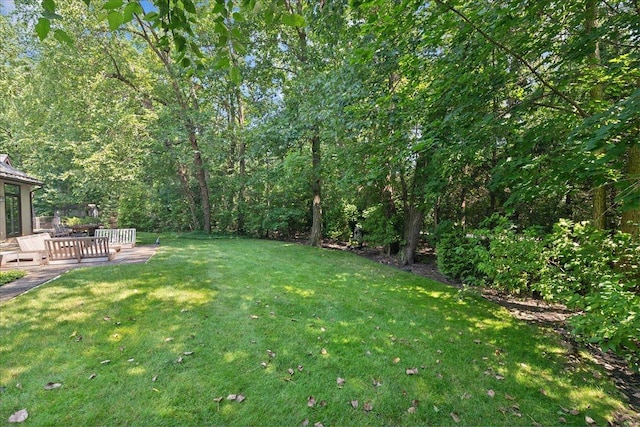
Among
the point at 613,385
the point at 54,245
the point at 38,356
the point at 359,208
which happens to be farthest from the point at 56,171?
the point at 613,385

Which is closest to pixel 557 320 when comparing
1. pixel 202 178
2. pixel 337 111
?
pixel 337 111

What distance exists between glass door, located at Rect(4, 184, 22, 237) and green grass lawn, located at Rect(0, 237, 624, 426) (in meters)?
12.5

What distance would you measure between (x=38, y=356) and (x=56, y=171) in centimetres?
2860

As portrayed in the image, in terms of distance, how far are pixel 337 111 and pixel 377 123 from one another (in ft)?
3.20

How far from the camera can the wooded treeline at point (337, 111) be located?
3.55 meters

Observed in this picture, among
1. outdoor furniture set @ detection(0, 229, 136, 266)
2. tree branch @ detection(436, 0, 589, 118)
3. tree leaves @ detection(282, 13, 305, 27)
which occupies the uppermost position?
tree branch @ detection(436, 0, 589, 118)

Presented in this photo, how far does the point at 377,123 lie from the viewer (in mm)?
6223

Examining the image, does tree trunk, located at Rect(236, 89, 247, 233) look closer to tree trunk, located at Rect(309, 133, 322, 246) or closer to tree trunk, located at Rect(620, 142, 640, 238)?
tree trunk, located at Rect(309, 133, 322, 246)

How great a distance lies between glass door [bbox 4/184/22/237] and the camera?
13965mm

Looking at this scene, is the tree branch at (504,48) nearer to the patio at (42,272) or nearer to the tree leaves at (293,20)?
the tree leaves at (293,20)

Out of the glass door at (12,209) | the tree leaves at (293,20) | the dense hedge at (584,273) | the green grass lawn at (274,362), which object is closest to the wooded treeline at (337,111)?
the tree leaves at (293,20)

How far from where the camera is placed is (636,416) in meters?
3.14

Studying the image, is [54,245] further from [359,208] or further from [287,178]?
[359,208]

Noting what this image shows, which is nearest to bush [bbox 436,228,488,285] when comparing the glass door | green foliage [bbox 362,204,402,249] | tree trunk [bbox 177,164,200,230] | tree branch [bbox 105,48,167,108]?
green foliage [bbox 362,204,402,249]
